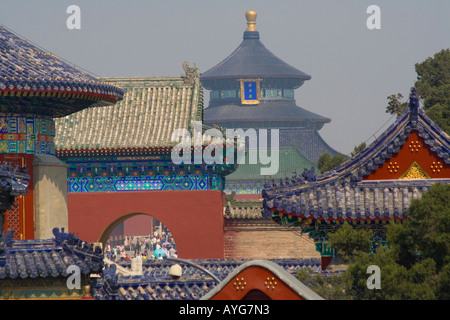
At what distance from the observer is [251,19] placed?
86.9 meters

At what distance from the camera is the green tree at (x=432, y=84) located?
3388cm

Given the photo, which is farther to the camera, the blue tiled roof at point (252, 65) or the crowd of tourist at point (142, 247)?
the blue tiled roof at point (252, 65)

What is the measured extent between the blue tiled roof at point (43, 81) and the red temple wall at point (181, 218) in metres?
11.0

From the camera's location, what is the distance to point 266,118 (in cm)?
7662

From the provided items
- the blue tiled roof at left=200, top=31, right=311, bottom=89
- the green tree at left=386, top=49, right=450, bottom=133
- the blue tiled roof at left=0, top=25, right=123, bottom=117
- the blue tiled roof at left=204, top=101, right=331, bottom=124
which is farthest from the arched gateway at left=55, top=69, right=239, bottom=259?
the blue tiled roof at left=200, top=31, right=311, bottom=89

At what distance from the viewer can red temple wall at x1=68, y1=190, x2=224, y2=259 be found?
117 ft

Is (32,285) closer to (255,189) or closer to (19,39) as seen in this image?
(19,39)

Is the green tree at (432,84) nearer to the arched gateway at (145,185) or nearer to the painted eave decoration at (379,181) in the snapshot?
the arched gateway at (145,185)

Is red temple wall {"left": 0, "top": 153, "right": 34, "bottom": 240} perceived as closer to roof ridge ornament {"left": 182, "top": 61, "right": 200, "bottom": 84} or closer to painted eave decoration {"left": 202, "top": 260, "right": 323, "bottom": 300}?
painted eave decoration {"left": 202, "top": 260, "right": 323, "bottom": 300}

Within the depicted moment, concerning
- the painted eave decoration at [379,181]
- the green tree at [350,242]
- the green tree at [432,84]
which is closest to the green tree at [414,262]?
the green tree at [350,242]

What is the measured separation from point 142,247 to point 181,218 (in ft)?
89.3

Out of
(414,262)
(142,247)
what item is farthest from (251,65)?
(414,262)

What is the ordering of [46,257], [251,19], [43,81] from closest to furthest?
[46,257], [43,81], [251,19]

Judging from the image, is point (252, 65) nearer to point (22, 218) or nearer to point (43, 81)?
point (22, 218)
